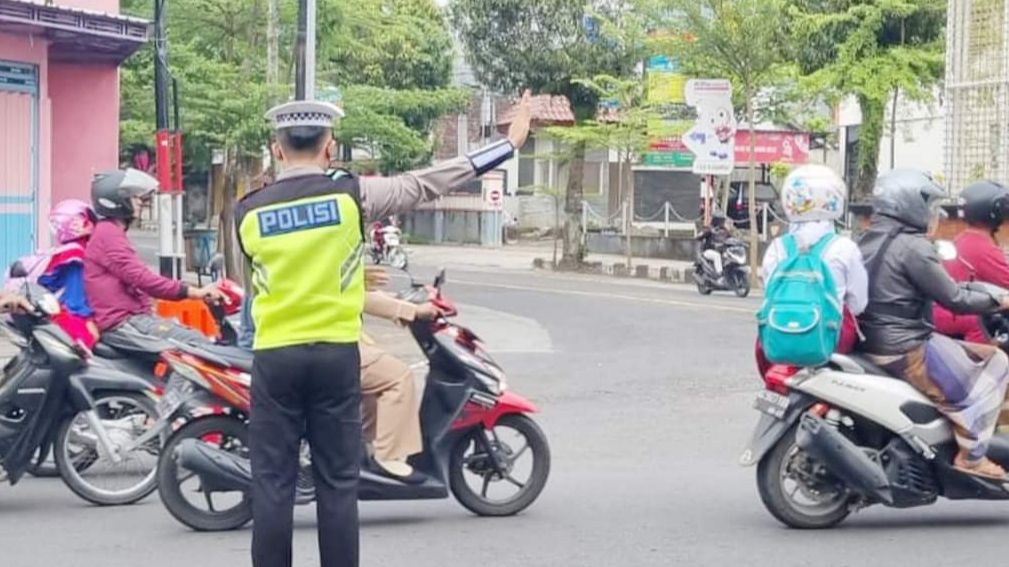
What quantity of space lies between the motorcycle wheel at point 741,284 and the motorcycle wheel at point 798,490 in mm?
19344

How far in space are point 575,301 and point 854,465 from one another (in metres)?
17.1

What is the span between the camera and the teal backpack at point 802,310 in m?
7.34

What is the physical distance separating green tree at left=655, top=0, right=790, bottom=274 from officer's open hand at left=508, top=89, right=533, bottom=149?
2194 cm

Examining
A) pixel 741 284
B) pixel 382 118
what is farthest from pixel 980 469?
pixel 741 284

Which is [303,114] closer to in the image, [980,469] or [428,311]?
[428,311]

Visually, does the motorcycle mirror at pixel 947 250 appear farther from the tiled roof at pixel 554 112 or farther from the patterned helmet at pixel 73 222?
the tiled roof at pixel 554 112

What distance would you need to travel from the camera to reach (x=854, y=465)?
739 cm

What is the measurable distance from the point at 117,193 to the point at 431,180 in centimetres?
317

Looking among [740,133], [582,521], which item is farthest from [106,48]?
[740,133]

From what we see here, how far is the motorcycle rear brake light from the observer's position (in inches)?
297

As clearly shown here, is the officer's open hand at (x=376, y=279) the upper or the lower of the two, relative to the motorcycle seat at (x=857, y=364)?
upper

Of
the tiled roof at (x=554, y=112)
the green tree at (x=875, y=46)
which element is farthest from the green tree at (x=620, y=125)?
the green tree at (x=875, y=46)

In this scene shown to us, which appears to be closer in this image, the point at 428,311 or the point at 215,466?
the point at 215,466

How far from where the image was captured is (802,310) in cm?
734
